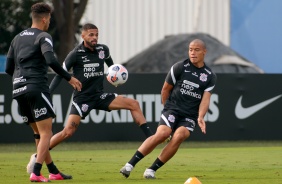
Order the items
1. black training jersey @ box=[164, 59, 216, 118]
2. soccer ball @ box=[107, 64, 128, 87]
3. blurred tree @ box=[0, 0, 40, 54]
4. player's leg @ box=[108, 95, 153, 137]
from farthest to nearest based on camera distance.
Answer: blurred tree @ box=[0, 0, 40, 54] < soccer ball @ box=[107, 64, 128, 87] < player's leg @ box=[108, 95, 153, 137] < black training jersey @ box=[164, 59, 216, 118]

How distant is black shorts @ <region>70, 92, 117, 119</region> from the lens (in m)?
16.4

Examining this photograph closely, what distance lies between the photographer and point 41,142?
13234 mm

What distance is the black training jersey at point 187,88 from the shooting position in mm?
14266

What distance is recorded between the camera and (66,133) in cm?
1608

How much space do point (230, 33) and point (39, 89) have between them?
26.8 m

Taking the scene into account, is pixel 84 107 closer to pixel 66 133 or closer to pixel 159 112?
pixel 66 133

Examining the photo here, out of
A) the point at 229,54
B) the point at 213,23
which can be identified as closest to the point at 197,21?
the point at 213,23

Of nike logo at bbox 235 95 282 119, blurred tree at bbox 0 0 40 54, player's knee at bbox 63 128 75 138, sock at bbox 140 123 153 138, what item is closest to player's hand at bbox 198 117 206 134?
player's knee at bbox 63 128 75 138

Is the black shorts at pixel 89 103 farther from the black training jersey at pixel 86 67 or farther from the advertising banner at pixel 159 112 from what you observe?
the advertising banner at pixel 159 112

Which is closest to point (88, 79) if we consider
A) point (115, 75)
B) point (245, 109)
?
point (115, 75)

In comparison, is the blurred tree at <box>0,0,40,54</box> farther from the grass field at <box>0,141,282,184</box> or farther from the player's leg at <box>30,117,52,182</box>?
the player's leg at <box>30,117,52,182</box>

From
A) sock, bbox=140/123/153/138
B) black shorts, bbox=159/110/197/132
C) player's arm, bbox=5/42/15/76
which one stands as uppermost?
player's arm, bbox=5/42/15/76

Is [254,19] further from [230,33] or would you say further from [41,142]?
[41,142]

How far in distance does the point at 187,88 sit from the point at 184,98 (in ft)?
0.49
